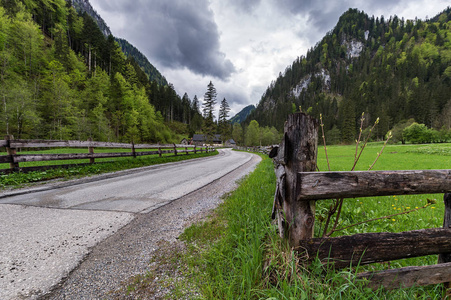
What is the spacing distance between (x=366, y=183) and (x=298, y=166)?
0.61 metres

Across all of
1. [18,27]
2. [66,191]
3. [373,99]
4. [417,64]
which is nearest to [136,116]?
[18,27]

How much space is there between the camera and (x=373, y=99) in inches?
3858

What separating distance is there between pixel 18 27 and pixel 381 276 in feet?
157

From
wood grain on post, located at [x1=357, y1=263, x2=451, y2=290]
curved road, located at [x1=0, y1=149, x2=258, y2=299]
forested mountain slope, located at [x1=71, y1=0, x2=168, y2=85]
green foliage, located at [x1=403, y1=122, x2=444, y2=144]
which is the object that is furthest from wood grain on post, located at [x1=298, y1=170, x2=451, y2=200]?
forested mountain slope, located at [x1=71, y1=0, x2=168, y2=85]

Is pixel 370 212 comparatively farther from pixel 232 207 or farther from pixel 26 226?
pixel 26 226

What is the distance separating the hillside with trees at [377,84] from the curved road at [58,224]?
59.2 m

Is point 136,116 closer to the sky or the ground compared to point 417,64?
closer to the ground

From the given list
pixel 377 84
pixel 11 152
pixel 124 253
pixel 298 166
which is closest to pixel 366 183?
pixel 298 166

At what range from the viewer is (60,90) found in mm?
24453

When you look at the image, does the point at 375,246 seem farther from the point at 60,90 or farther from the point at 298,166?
the point at 60,90

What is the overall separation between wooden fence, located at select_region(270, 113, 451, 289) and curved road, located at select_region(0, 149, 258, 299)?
2707 mm

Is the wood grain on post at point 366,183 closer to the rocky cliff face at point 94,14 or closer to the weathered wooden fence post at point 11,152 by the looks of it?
the weathered wooden fence post at point 11,152

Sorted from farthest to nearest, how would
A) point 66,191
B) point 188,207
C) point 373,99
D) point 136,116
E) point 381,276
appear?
point 373,99 → point 136,116 → point 66,191 → point 188,207 → point 381,276

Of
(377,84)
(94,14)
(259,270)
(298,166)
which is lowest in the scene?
(259,270)
